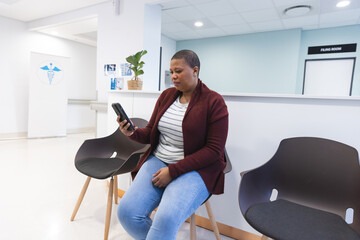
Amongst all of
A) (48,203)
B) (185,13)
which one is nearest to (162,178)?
(48,203)

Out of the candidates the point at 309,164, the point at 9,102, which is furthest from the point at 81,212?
the point at 9,102

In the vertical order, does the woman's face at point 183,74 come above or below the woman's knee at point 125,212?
above

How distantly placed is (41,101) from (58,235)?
4.66 m

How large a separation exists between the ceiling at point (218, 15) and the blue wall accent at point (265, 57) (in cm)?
20

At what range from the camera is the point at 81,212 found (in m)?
2.20

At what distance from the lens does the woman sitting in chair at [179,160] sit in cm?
116

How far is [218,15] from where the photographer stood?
4566mm

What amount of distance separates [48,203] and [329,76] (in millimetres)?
5727

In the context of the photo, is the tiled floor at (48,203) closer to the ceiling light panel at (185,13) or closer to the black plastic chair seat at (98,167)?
the black plastic chair seat at (98,167)

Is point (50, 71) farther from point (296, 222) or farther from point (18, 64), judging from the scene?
point (296, 222)

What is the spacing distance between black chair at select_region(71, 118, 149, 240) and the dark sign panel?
15.5 feet

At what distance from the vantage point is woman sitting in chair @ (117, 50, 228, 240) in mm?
1163

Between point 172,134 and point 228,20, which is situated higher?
point 228,20

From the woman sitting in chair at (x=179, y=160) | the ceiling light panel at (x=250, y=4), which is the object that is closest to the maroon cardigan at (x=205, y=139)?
the woman sitting in chair at (x=179, y=160)
